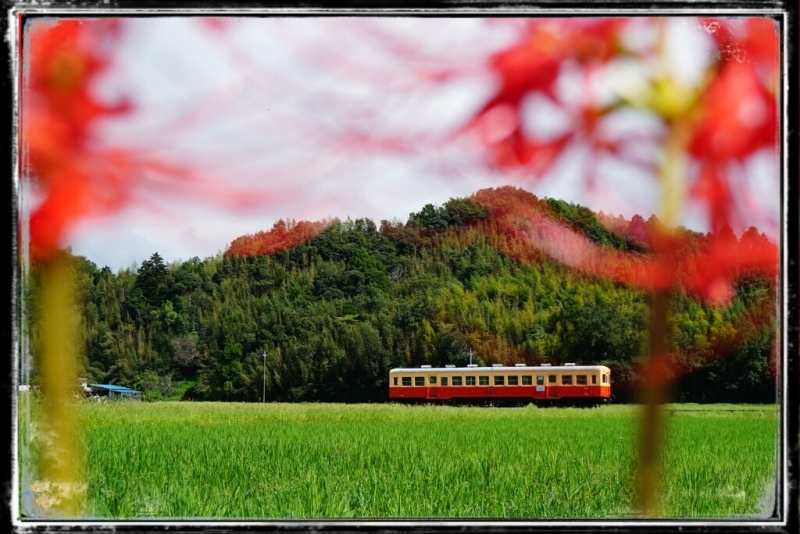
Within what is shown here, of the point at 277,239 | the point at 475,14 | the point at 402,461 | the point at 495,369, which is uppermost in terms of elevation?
the point at 475,14

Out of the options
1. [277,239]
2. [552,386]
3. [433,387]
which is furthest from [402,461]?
[277,239]

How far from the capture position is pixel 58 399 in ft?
2.41

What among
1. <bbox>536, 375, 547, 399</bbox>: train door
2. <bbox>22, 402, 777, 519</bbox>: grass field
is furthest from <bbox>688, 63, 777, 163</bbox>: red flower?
<bbox>536, 375, 547, 399</bbox>: train door

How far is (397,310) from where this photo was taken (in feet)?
2.92

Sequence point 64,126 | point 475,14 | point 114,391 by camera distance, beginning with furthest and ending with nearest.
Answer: point 114,391
point 64,126
point 475,14

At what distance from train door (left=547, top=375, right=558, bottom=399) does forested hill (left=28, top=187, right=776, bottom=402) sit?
0.09 feet

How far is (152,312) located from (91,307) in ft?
0.23

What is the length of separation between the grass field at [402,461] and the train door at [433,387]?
0.09 feet

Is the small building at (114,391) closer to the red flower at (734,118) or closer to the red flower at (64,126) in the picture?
the red flower at (64,126)

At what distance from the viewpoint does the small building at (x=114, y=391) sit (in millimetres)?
860

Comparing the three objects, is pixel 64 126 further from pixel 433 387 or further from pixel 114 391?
pixel 433 387

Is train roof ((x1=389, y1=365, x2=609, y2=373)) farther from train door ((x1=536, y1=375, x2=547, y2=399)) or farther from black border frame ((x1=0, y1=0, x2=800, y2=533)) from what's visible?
black border frame ((x1=0, y1=0, x2=800, y2=533))

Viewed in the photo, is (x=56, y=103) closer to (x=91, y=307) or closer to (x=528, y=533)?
(x=91, y=307)

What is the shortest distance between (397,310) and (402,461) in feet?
0.62
